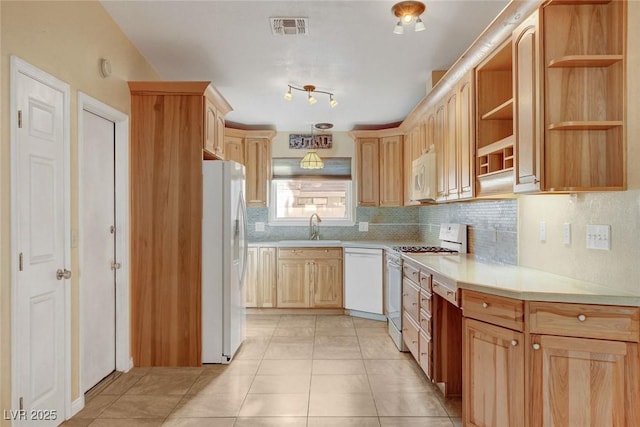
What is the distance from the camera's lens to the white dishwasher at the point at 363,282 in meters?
4.75

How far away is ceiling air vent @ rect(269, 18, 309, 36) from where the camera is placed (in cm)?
275

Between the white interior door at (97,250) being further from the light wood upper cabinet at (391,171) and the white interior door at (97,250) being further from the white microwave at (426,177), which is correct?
the light wood upper cabinet at (391,171)

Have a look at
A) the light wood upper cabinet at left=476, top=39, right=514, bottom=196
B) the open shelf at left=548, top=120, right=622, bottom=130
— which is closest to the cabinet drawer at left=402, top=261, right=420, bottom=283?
the light wood upper cabinet at left=476, top=39, right=514, bottom=196

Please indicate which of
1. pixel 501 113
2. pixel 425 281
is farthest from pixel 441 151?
pixel 425 281

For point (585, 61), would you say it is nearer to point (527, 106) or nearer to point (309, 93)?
point (527, 106)

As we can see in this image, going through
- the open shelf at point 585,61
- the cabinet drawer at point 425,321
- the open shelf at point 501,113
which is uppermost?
the open shelf at point 585,61

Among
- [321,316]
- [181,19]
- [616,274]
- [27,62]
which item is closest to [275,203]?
[321,316]

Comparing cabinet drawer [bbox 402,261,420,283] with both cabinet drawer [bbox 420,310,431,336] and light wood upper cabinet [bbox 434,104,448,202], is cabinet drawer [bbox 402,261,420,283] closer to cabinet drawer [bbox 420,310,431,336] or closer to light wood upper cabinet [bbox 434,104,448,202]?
cabinet drawer [bbox 420,310,431,336]

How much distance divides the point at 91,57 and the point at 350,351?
319 cm

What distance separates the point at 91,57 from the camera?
2.64m

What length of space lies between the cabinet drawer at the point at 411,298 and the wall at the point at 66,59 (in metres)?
2.42

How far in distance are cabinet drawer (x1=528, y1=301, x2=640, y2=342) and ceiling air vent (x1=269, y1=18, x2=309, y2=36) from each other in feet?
7.63

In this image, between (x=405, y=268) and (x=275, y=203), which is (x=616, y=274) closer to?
(x=405, y=268)

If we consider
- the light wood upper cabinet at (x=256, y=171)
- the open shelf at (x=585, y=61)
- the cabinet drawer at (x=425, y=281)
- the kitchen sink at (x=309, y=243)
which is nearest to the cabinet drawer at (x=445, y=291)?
the cabinet drawer at (x=425, y=281)
